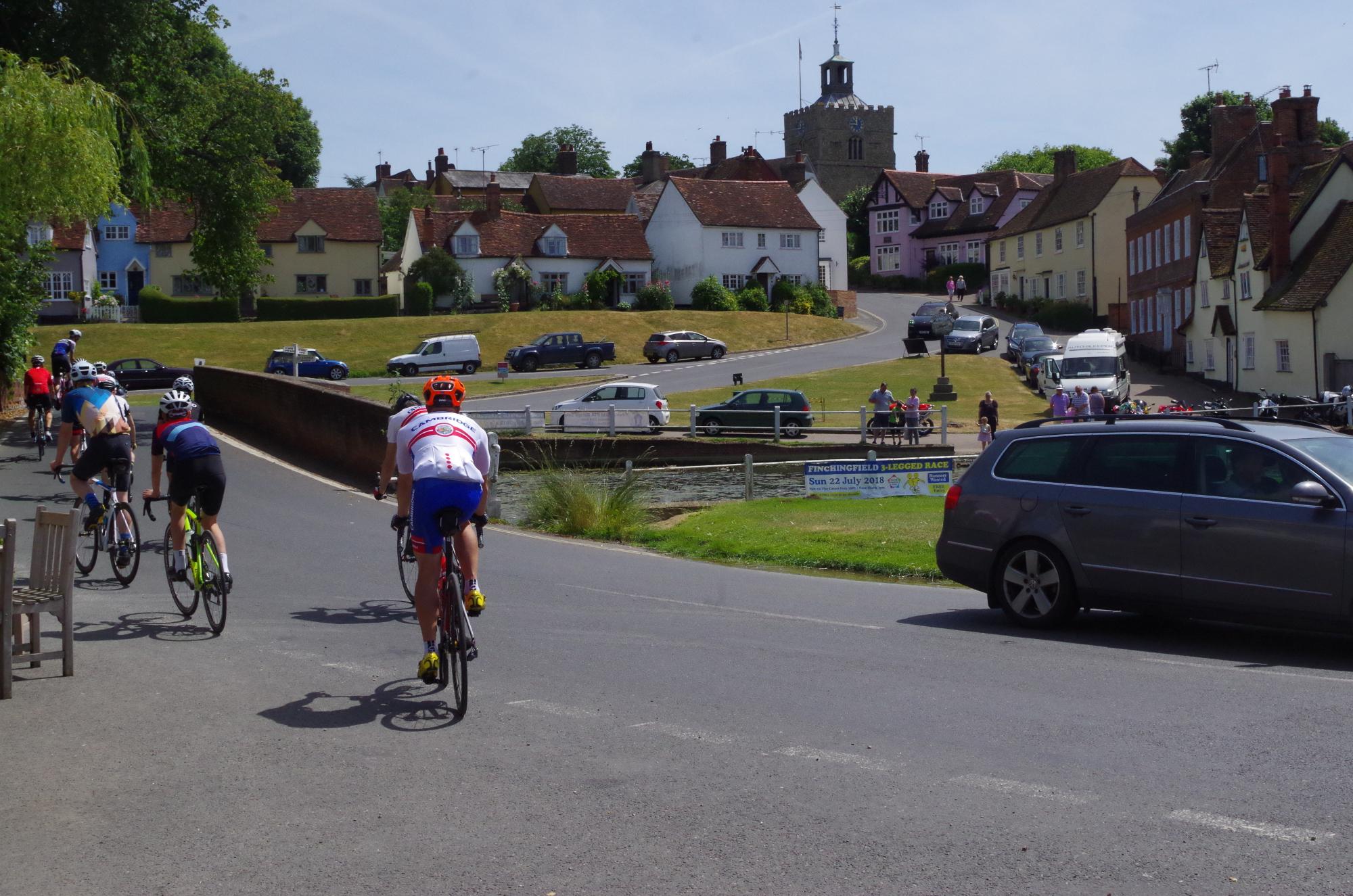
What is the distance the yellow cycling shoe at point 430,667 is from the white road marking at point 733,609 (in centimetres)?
415

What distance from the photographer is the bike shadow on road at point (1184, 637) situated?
948 cm

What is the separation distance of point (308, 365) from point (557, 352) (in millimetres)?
10977

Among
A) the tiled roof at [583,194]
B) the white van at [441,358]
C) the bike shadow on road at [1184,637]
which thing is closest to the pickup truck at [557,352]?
the white van at [441,358]

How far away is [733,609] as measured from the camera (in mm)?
12008

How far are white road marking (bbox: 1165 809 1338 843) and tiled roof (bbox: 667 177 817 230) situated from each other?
78170 mm

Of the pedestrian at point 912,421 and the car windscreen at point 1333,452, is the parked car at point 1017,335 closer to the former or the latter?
the pedestrian at point 912,421

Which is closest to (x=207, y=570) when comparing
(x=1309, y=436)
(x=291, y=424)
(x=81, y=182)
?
(x=1309, y=436)

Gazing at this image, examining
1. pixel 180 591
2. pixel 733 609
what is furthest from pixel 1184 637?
pixel 180 591

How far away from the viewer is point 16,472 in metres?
23.4

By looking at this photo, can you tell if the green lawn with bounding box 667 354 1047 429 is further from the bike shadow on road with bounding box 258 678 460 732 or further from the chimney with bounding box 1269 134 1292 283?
the bike shadow on road with bounding box 258 678 460 732

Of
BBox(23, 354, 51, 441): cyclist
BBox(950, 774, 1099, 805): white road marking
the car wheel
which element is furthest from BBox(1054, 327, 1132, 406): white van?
BBox(950, 774, 1099, 805): white road marking

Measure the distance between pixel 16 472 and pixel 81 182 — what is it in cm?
530

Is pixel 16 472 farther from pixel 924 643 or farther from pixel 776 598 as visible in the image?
pixel 924 643

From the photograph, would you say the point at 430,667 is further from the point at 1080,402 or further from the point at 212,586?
the point at 1080,402
